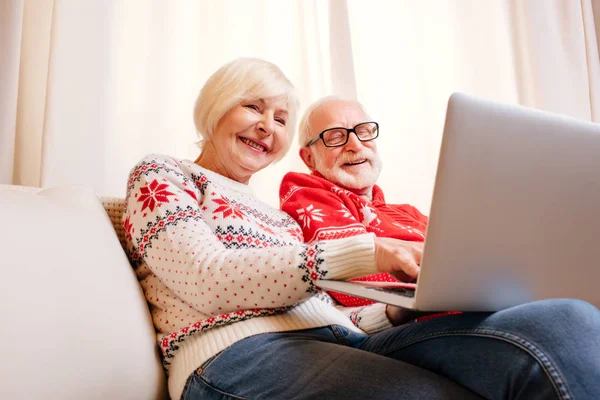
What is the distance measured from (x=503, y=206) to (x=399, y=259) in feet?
0.65

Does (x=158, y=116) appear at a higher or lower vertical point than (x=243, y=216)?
higher

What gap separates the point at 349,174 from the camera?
1568 millimetres

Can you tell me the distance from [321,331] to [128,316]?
331 millimetres

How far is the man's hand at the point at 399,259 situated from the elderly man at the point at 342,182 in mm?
500

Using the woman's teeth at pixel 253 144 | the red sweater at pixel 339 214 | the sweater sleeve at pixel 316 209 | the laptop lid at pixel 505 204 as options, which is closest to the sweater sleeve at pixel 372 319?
the red sweater at pixel 339 214

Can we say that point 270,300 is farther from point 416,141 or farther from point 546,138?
point 416,141

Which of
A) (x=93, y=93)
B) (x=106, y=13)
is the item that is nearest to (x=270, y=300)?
(x=93, y=93)

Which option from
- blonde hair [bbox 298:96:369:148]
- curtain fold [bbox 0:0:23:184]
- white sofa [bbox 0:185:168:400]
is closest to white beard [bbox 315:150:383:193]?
blonde hair [bbox 298:96:369:148]

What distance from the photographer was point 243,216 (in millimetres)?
1099

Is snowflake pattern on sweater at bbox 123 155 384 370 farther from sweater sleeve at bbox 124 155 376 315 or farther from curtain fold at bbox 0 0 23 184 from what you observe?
curtain fold at bbox 0 0 23 184

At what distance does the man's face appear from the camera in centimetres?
157

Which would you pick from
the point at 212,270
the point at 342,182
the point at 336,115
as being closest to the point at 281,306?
the point at 212,270

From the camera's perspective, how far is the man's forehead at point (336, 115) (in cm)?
160

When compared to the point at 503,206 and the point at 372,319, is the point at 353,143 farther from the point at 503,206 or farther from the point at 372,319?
the point at 503,206
